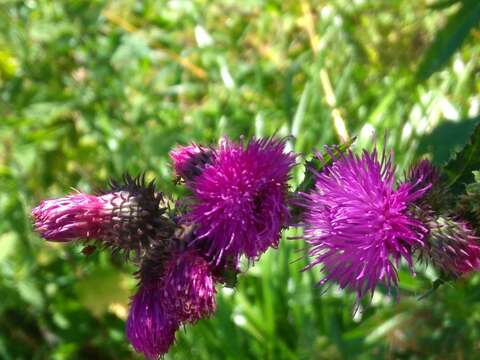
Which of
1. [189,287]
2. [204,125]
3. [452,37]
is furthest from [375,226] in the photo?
[204,125]

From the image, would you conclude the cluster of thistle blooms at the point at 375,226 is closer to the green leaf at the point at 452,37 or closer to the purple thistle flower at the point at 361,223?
Result: the purple thistle flower at the point at 361,223

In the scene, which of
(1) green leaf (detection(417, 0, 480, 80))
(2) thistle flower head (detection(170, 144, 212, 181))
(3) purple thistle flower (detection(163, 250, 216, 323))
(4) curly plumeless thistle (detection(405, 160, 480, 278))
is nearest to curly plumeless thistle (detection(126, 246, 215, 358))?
(3) purple thistle flower (detection(163, 250, 216, 323))

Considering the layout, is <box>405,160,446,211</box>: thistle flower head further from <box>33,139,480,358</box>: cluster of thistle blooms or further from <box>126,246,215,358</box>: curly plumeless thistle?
<box>126,246,215,358</box>: curly plumeless thistle

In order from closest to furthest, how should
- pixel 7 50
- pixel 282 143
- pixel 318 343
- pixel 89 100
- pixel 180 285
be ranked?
pixel 180 285
pixel 282 143
pixel 318 343
pixel 89 100
pixel 7 50

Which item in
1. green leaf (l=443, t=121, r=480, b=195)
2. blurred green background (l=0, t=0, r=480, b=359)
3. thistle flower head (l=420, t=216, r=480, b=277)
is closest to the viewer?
thistle flower head (l=420, t=216, r=480, b=277)

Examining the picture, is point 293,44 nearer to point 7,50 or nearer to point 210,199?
A: point 7,50

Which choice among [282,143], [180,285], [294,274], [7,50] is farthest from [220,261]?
[7,50]
